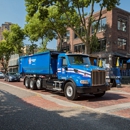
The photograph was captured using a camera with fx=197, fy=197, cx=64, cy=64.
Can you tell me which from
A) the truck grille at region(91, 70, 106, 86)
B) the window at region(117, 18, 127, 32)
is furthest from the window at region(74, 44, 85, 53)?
the truck grille at region(91, 70, 106, 86)

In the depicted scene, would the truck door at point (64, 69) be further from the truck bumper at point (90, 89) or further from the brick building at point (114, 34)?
the brick building at point (114, 34)

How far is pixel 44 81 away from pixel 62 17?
17.3 meters

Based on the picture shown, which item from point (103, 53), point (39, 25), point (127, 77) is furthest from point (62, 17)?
point (127, 77)

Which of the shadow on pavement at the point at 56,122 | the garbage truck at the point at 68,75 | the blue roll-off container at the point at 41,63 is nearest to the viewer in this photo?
the shadow on pavement at the point at 56,122

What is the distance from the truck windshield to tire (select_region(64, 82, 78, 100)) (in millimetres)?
1537

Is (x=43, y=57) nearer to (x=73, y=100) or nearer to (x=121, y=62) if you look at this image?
(x=73, y=100)

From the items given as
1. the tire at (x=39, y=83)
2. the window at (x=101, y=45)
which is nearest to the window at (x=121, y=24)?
the window at (x=101, y=45)

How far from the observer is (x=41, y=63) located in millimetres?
16203

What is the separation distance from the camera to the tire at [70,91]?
1187 cm

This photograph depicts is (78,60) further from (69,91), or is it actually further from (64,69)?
(69,91)

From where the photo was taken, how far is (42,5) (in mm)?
21938

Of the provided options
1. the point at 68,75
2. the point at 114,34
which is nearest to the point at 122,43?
the point at 114,34

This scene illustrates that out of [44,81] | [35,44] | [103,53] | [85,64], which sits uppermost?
[35,44]

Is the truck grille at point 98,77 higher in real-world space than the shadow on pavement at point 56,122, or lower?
higher
